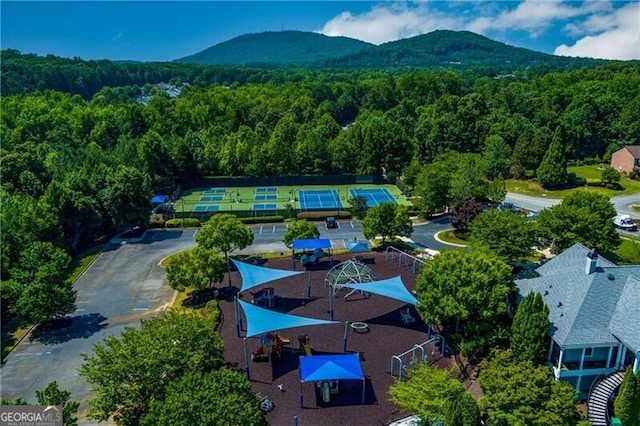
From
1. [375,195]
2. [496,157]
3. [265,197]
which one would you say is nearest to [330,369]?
[265,197]

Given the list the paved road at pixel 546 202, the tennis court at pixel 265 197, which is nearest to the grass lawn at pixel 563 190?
the paved road at pixel 546 202

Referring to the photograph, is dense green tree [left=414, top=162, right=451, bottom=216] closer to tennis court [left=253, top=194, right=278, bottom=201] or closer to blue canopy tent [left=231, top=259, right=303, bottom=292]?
tennis court [left=253, top=194, right=278, bottom=201]

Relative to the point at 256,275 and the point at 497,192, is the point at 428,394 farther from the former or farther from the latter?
the point at 497,192

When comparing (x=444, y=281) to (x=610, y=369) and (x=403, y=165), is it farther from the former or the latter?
(x=403, y=165)

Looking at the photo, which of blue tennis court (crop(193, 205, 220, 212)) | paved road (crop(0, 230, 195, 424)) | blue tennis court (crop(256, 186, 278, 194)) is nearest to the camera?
paved road (crop(0, 230, 195, 424))

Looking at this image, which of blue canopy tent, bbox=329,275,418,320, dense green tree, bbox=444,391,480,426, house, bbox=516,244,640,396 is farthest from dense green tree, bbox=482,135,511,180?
dense green tree, bbox=444,391,480,426

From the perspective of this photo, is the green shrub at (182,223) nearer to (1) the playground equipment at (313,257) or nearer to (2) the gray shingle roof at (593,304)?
(1) the playground equipment at (313,257)
